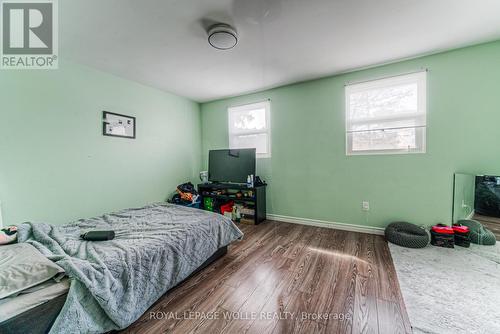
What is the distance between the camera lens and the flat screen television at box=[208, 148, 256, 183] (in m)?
3.39

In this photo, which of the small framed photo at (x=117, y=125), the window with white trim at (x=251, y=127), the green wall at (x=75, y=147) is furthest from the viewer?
the window with white trim at (x=251, y=127)

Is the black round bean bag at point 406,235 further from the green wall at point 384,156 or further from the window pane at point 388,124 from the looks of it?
the window pane at point 388,124

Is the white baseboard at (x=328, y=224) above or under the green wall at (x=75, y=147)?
under

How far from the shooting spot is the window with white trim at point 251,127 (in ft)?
11.6

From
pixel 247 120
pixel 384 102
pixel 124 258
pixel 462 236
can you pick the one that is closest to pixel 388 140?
pixel 384 102

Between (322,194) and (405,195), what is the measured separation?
1051mm

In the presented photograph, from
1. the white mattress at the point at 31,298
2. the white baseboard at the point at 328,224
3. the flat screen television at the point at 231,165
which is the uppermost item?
the flat screen television at the point at 231,165

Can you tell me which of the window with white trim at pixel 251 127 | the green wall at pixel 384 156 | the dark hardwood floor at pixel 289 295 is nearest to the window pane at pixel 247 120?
the window with white trim at pixel 251 127

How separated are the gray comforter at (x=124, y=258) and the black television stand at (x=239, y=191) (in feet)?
3.59

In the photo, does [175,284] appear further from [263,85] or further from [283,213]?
[263,85]

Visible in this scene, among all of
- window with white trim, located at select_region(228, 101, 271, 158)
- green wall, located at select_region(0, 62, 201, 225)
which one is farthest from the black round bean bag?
green wall, located at select_region(0, 62, 201, 225)

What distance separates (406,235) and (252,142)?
8.71ft

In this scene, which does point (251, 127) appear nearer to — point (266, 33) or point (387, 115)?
point (266, 33)

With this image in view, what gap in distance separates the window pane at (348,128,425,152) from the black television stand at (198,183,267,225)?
64.0 inches
